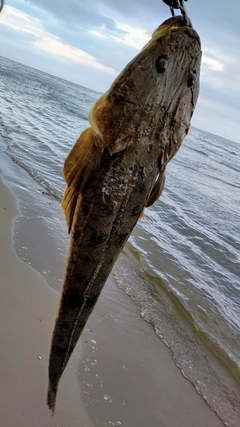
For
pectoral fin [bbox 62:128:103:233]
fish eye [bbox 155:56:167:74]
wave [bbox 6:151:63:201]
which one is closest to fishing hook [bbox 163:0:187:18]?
fish eye [bbox 155:56:167:74]

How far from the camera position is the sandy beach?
3.89 meters

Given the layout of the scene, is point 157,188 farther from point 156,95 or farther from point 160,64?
point 160,64

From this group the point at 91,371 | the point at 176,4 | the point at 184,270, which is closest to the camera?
the point at 176,4

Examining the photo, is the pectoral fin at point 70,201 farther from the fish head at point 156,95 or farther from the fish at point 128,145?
the fish head at point 156,95

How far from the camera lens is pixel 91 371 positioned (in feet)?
14.9

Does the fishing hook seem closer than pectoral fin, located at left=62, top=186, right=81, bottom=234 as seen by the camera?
Yes

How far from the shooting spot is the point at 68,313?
218 cm

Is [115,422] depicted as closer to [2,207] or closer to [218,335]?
[218,335]

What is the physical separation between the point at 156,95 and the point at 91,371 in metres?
3.63

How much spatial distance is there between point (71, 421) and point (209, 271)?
19.0 feet

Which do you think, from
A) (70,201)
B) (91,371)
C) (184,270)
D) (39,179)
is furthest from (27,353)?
(39,179)

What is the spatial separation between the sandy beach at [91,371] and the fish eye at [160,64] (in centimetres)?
326

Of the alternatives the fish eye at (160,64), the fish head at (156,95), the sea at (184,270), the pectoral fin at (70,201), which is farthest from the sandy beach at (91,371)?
the fish eye at (160,64)

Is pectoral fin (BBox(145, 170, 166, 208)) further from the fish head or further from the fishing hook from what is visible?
the fishing hook
